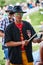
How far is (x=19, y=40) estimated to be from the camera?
2113 millimetres

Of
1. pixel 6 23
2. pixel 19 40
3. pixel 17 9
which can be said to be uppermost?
pixel 17 9

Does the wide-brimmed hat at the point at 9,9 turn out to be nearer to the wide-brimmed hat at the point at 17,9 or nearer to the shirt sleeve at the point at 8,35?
the wide-brimmed hat at the point at 17,9

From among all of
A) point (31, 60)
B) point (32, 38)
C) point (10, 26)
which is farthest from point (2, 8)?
point (31, 60)

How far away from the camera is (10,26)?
6.83 feet

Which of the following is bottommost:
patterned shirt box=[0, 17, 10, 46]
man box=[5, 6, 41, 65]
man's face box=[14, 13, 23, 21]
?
man box=[5, 6, 41, 65]

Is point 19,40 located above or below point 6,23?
below

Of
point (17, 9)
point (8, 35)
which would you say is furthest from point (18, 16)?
point (8, 35)

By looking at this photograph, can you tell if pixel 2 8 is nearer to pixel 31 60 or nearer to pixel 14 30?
pixel 14 30

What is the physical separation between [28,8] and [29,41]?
12.4 inches

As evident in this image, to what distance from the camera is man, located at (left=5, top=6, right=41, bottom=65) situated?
208 cm

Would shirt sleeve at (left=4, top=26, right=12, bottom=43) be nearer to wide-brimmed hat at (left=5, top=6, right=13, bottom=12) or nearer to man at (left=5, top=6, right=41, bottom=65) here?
man at (left=5, top=6, right=41, bottom=65)

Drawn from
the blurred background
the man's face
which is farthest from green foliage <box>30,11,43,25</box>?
the man's face

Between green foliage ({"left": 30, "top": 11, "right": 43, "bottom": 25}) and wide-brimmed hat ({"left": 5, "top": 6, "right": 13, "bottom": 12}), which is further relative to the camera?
green foliage ({"left": 30, "top": 11, "right": 43, "bottom": 25})

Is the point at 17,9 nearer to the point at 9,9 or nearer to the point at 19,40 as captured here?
the point at 9,9
